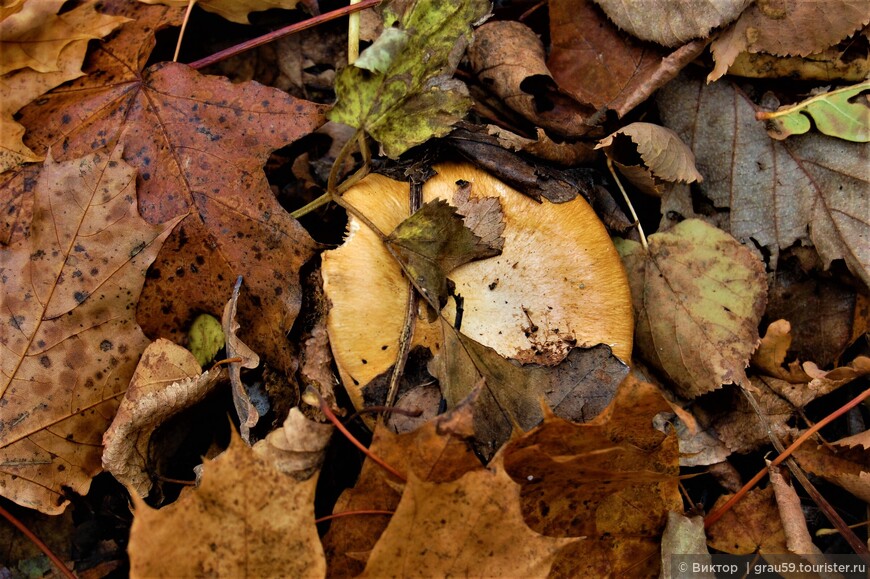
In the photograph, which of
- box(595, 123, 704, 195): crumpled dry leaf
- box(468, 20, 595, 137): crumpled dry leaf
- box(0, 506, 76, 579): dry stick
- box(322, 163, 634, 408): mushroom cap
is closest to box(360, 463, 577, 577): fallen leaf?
box(322, 163, 634, 408): mushroom cap

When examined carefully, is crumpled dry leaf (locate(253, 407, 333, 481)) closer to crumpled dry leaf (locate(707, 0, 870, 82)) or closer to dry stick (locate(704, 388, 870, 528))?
dry stick (locate(704, 388, 870, 528))

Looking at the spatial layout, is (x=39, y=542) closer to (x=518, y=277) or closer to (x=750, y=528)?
(x=518, y=277)

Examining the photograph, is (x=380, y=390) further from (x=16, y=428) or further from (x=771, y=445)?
(x=771, y=445)

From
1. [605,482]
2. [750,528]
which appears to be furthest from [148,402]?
[750,528]

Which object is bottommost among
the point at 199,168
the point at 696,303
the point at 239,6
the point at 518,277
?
the point at 696,303

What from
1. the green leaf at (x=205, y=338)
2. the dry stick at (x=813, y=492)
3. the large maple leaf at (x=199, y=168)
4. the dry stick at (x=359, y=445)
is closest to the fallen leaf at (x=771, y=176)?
the dry stick at (x=813, y=492)

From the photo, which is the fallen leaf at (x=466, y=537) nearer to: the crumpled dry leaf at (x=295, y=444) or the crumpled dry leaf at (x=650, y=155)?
the crumpled dry leaf at (x=295, y=444)
